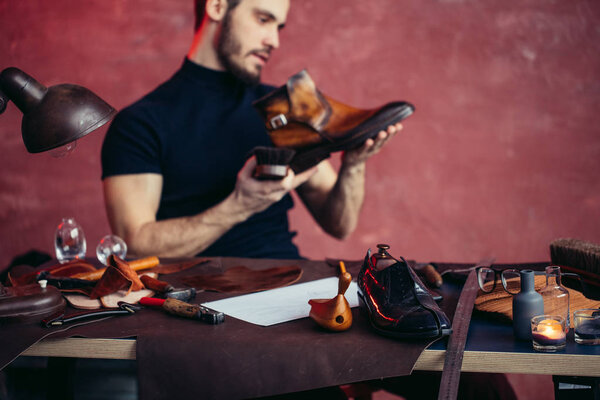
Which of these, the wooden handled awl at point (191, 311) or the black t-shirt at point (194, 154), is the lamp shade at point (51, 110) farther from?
the black t-shirt at point (194, 154)

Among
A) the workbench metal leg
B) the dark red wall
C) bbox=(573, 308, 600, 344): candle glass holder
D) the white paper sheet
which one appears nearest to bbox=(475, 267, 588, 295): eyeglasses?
bbox=(573, 308, 600, 344): candle glass holder

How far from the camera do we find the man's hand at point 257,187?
177 cm

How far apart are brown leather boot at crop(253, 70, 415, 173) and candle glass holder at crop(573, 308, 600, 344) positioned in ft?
3.23

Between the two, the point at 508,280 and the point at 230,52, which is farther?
the point at 230,52

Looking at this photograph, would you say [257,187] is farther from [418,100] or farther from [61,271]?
[418,100]

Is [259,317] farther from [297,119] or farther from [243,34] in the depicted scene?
[243,34]

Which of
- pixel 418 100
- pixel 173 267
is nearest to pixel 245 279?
pixel 173 267

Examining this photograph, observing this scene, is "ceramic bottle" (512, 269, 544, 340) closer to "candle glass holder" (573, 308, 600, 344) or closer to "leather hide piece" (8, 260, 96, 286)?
"candle glass holder" (573, 308, 600, 344)

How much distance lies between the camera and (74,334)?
1.06 meters

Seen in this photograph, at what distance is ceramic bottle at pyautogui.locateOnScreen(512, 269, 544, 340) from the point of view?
3.19ft

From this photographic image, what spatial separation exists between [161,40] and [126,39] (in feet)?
0.62

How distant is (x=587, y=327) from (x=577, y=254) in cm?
33

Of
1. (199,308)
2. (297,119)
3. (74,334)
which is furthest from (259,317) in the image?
(297,119)

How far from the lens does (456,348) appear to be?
935 millimetres
